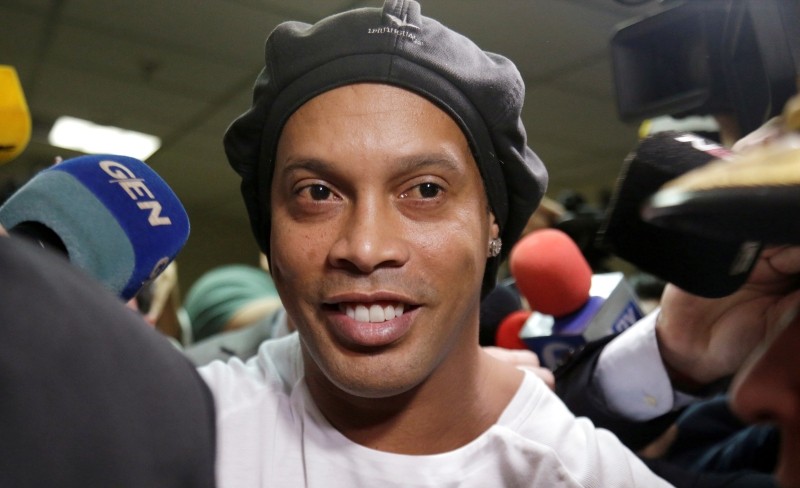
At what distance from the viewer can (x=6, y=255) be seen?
0.34 meters

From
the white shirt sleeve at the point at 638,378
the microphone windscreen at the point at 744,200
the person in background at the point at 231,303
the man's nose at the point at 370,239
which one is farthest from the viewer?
the person in background at the point at 231,303

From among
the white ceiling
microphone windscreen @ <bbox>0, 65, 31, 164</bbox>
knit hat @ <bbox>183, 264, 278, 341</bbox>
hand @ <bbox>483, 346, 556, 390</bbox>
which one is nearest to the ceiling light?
the white ceiling

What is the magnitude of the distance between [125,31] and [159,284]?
1.69 ft

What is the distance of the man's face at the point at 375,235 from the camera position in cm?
73

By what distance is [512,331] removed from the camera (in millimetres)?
1193

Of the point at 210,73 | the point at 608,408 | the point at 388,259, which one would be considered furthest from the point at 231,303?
the point at 388,259

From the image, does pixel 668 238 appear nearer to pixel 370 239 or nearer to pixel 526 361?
pixel 370 239

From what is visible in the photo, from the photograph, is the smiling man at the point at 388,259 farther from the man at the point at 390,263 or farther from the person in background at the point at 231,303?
the person in background at the point at 231,303

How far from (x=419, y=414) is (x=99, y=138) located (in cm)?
55

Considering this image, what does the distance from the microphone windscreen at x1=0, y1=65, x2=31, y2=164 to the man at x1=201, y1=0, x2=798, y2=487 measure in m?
0.23

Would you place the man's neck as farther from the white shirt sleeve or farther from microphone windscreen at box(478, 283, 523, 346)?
microphone windscreen at box(478, 283, 523, 346)

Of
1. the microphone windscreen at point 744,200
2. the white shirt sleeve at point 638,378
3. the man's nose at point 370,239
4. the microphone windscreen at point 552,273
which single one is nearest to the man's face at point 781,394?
the microphone windscreen at point 744,200

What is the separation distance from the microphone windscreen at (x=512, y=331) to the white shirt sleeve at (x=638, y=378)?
0.70 ft

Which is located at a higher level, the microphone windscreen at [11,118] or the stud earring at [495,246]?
the microphone windscreen at [11,118]
